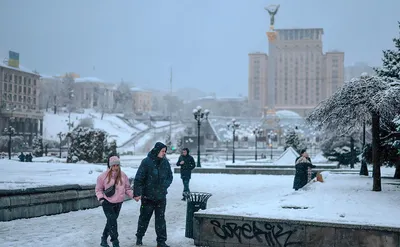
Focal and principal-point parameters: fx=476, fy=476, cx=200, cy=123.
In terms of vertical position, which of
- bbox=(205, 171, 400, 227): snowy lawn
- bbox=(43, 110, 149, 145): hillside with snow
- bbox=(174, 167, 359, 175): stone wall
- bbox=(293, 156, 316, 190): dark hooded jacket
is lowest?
bbox=(174, 167, 359, 175): stone wall

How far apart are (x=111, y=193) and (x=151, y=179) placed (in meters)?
0.61

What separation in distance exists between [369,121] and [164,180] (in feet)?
29.7

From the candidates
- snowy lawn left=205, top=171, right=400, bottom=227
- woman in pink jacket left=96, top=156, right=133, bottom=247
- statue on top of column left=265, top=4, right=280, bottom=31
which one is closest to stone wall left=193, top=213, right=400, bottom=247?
snowy lawn left=205, top=171, right=400, bottom=227

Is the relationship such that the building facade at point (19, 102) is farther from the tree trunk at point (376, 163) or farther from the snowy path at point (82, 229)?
the tree trunk at point (376, 163)

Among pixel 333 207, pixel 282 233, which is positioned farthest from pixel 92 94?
pixel 282 233

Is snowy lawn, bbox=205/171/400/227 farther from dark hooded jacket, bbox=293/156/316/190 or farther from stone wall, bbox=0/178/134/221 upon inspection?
stone wall, bbox=0/178/134/221

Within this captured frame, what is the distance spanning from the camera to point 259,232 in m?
7.03

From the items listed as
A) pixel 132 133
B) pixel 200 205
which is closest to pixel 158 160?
pixel 200 205

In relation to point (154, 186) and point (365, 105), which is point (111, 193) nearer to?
point (154, 186)

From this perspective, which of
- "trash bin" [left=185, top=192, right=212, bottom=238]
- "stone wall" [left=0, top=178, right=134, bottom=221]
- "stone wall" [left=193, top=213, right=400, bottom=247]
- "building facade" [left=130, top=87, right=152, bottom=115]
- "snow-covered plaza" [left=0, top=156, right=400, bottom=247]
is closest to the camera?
"stone wall" [left=193, top=213, right=400, bottom=247]

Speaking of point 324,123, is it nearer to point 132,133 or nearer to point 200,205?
point 200,205

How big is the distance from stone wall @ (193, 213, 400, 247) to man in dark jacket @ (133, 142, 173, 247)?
2.05 feet

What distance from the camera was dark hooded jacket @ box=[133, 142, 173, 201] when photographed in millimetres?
7031

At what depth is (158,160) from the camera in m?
7.20
